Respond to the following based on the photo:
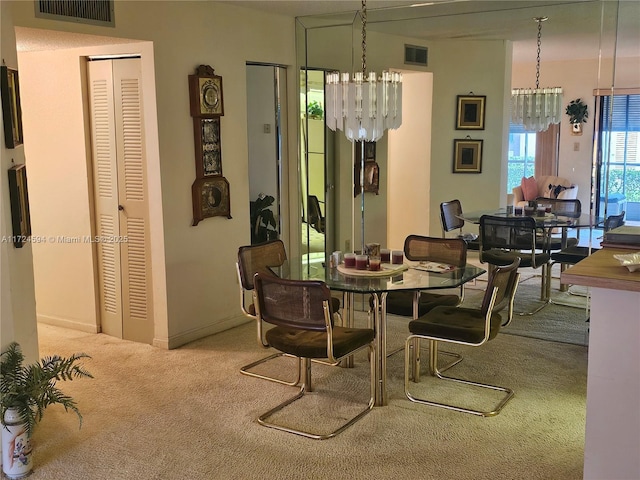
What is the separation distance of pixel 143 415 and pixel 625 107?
3498mm

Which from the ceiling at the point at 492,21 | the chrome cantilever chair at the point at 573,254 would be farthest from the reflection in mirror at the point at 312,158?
the chrome cantilever chair at the point at 573,254

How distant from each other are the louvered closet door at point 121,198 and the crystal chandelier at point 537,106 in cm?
259

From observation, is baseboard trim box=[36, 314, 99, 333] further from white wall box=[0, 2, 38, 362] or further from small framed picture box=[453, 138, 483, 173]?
small framed picture box=[453, 138, 483, 173]

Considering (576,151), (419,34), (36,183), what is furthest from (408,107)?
(36,183)

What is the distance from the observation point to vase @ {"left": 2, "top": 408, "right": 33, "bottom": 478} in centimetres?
303

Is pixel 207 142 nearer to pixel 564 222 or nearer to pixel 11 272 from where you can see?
pixel 11 272

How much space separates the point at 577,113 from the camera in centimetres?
463

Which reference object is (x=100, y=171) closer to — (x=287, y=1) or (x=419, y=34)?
(x=287, y=1)

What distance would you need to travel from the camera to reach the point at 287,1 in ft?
16.3

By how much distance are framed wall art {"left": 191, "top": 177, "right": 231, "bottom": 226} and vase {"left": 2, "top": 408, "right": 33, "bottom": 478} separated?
212 cm

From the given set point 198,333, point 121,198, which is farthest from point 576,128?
point 121,198

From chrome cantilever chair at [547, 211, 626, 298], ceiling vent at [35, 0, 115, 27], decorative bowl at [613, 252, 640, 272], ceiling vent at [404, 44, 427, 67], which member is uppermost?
ceiling vent at [35, 0, 115, 27]

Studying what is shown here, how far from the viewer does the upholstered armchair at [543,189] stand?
4.74 m

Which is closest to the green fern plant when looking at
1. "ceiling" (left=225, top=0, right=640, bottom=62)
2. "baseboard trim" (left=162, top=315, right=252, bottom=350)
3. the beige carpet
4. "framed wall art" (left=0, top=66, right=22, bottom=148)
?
the beige carpet
